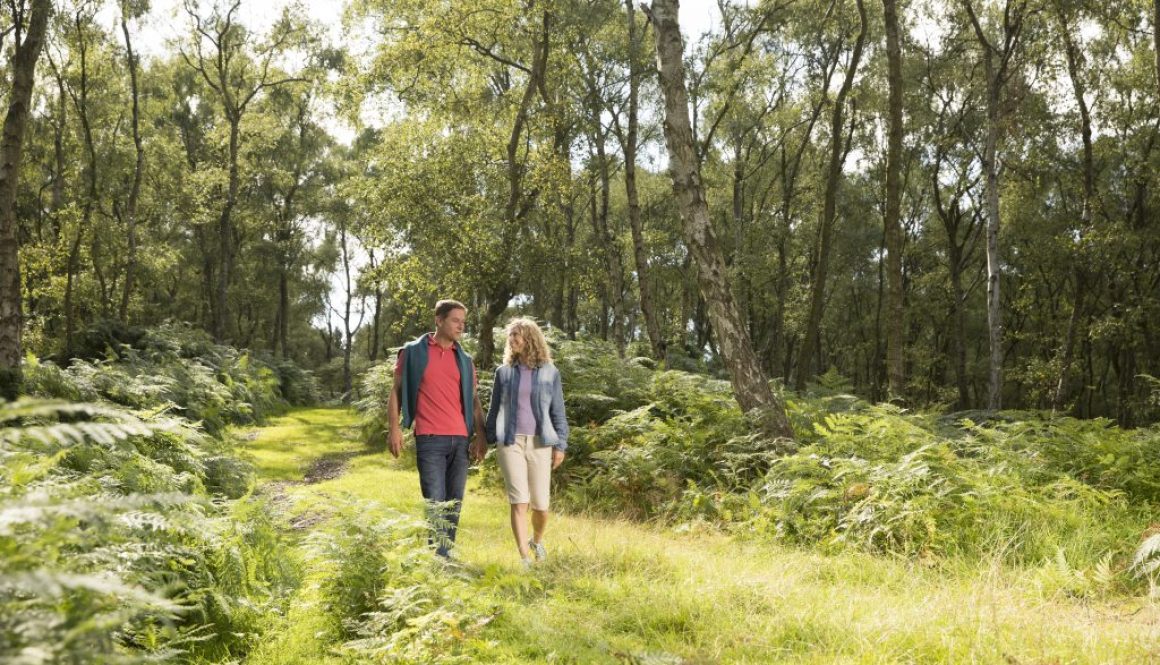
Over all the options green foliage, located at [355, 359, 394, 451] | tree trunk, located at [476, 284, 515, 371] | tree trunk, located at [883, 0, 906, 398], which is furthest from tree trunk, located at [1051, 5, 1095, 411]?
green foliage, located at [355, 359, 394, 451]

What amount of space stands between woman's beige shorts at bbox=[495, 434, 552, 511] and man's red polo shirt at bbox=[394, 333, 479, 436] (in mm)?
464

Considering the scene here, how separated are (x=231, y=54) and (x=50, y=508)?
1248 inches

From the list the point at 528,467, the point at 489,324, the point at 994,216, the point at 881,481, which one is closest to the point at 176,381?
the point at 489,324

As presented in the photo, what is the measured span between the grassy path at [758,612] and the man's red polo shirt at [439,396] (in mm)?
946

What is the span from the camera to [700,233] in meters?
9.77

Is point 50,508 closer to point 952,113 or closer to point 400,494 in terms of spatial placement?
point 400,494

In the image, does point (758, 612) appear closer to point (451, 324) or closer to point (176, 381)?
point (451, 324)

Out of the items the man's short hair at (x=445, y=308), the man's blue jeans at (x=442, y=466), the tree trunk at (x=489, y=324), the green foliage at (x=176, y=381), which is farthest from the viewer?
the tree trunk at (x=489, y=324)

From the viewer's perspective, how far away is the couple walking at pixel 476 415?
20.4 feet

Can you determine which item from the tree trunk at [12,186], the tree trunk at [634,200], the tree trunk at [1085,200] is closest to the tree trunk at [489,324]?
the tree trunk at [634,200]

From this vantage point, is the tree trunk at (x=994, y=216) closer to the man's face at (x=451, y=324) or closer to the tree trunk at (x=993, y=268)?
the tree trunk at (x=993, y=268)

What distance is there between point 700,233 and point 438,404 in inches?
197

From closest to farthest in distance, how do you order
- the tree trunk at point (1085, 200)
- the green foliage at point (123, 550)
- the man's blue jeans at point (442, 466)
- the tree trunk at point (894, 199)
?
the green foliage at point (123, 550) → the man's blue jeans at point (442, 466) → the tree trunk at point (894, 199) → the tree trunk at point (1085, 200)

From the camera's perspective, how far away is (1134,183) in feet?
81.5
